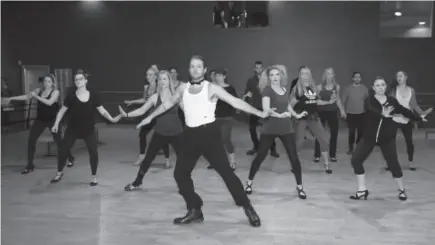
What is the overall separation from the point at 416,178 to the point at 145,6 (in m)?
10.6

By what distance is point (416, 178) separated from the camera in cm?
691

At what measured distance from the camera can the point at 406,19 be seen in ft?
47.4

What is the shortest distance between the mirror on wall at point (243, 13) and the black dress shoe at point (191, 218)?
10942 mm

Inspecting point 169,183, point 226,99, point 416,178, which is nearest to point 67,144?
point 169,183

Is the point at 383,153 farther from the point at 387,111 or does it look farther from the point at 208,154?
the point at 208,154

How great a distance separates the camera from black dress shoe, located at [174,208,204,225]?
15.1ft

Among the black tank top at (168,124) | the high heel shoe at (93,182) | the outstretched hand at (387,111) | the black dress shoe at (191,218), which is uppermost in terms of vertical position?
the outstretched hand at (387,111)

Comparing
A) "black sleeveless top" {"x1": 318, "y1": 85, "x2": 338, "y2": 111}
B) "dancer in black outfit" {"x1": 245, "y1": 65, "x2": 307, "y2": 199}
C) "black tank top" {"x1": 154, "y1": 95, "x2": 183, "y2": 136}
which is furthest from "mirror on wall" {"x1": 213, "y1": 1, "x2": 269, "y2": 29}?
"dancer in black outfit" {"x1": 245, "y1": 65, "x2": 307, "y2": 199}

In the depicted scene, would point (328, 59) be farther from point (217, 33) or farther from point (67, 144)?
point (67, 144)

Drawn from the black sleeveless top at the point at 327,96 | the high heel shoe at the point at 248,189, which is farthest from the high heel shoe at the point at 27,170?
the black sleeveless top at the point at 327,96

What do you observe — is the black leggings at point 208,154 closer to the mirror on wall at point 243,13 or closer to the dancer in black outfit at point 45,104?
the dancer in black outfit at point 45,104

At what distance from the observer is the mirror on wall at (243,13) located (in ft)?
48.7

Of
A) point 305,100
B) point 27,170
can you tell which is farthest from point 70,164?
point 305,100

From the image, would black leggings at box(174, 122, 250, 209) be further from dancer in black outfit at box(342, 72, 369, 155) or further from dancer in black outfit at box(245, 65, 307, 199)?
dancer in black outfit at box(342, 72, 369, 155)
